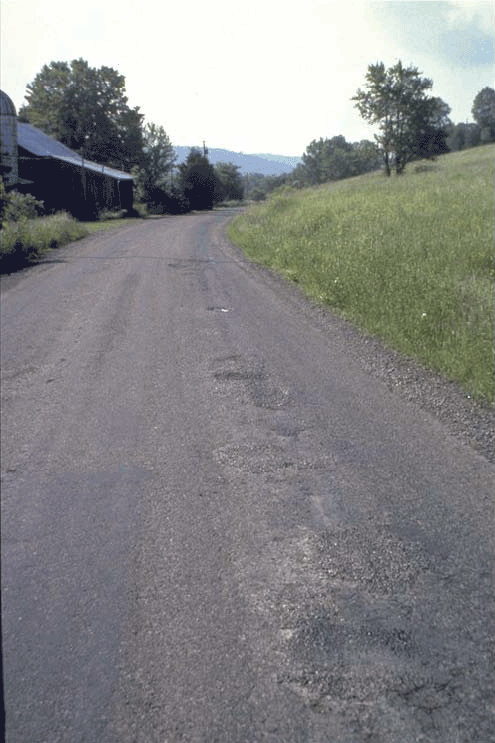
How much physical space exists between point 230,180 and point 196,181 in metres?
35.1

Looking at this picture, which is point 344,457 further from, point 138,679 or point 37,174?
point 37,174

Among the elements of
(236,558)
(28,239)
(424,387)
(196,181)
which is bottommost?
(196,181)

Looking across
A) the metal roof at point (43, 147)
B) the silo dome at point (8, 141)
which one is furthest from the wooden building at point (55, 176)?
the silo dome at point (8, 141)

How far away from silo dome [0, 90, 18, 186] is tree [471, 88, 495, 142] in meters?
53.9

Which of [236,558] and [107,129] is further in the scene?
[107,129]

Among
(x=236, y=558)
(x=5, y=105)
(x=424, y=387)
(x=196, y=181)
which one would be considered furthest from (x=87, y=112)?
(x=236, y=558)

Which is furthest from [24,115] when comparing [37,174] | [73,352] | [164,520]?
[164,520]

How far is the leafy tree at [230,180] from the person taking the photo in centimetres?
10106

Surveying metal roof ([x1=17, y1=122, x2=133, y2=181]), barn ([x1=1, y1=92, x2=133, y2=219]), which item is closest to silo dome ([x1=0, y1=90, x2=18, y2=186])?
barn ([x1=1, y1=92, x2=133, y2=219])

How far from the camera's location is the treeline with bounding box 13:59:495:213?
62406mm

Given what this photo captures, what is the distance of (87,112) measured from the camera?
7181cm

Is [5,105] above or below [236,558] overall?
above

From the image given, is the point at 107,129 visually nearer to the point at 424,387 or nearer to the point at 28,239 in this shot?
the point at 28,239

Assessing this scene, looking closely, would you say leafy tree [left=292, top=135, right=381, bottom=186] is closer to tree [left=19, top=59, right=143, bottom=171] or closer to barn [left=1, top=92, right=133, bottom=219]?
tree [left=19, top=59, right=143, bottom=171]
